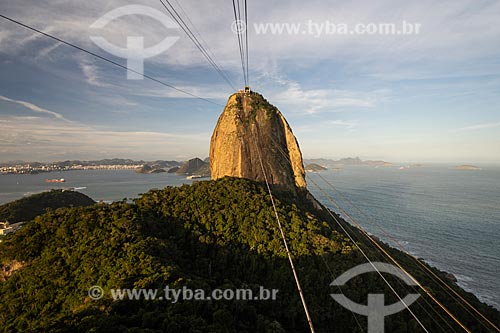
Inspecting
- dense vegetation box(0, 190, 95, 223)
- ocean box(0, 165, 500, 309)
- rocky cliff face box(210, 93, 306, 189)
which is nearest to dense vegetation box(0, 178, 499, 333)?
rocky cliff face box(210, 93, 306, 189)

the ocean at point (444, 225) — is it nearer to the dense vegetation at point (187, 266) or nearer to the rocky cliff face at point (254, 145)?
the dense vegetation at point (187, 266)

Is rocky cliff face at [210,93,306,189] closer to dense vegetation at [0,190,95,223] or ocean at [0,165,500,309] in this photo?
ocean at [0,165,500,309]

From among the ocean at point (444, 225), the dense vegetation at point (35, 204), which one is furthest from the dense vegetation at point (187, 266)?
the dense vegetation at point (35, 204)

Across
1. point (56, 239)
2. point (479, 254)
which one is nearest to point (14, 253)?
point (56, 239)

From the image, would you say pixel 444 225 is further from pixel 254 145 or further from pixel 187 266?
pixel 187 266

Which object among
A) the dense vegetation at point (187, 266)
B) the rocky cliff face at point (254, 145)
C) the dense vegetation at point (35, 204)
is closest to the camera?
the dense vegetation at point (187, 266)

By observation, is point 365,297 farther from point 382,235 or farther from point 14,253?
point 382,235
